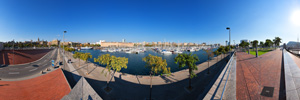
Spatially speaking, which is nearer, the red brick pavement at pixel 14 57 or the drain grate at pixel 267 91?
the drain grate at pixel 267 91

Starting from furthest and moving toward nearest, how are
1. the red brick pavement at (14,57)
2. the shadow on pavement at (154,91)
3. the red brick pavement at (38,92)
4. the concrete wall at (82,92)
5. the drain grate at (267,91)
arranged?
the red brick pavement at (14,57), the red brick pavement at (38,92), the shadow on pavement at (154,91), the concrete wall at (82,92), the drain grate at (267,91)

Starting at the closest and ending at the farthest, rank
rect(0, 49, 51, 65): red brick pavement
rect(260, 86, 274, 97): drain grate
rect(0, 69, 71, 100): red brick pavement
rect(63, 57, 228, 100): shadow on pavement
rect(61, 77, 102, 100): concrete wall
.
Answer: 1. rect(260, 86, 274, 97): drain grate
2. rect(61, 77, 102, 100): concrete wall
3. rect(63, 57, 228, 100): shadow on pavement
4. rect(0, 69, 71, 100): red brick pavement
5. rect(0, 49, 51, 65): red brick pavement

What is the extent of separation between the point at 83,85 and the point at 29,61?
33.4m

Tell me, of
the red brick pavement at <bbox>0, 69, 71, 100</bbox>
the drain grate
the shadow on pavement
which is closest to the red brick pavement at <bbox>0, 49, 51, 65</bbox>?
the red brick pavement at <bbox>0, 69, 71, 100</bbox>

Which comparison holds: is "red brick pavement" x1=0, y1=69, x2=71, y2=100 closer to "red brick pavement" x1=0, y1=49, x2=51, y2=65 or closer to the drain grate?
the drain grate

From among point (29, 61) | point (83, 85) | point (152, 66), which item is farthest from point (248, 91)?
point (29, 61)

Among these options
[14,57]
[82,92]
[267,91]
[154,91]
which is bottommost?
[154,91]

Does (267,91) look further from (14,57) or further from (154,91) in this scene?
(14,57)

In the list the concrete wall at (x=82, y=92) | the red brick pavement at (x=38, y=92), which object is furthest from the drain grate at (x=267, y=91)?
the red brick pavement at (x=38, y=92)

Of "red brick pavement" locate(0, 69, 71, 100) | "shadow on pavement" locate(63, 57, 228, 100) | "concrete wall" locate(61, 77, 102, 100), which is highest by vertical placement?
"concrete wall" locate(61, 77, 102, 100)

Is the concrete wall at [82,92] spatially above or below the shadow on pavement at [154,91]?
above

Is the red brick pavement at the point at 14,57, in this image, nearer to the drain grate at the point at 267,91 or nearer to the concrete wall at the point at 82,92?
the concrete wall at the point at 82,92

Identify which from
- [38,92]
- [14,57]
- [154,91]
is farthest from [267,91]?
[14,57]

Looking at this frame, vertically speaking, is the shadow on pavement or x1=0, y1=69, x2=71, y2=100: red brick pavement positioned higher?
the shadow on pavement
